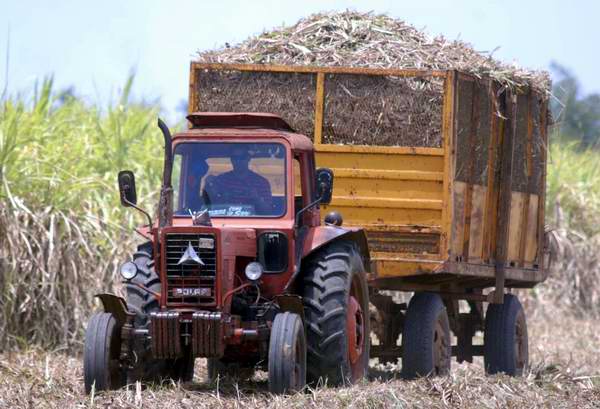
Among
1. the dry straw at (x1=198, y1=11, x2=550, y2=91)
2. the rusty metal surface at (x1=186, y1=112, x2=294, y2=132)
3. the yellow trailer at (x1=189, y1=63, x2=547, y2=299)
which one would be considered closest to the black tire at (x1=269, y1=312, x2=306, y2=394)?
→ the rusty metal surface at (x1=186, y1=112, x2=294, y2=132)

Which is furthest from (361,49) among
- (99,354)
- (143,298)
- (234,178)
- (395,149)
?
(99,354)

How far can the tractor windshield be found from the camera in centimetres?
1013

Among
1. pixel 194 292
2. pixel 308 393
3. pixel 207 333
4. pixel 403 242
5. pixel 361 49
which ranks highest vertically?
pixel 361 49

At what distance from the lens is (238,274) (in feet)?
32.3

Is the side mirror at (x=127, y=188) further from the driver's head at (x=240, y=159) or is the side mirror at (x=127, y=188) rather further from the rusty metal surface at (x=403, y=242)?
the rusty metal surface at (x=403, y=242)

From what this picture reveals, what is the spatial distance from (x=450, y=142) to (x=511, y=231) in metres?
2.18

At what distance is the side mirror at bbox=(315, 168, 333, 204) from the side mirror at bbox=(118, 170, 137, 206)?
1452mm

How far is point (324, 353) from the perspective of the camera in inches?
Answer: 391

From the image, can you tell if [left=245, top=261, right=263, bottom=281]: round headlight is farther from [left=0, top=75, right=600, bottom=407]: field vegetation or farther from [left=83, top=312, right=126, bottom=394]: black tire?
[left=83, top=312, right=126, bottom=394]: black tire

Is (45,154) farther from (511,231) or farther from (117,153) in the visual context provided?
(511,231)

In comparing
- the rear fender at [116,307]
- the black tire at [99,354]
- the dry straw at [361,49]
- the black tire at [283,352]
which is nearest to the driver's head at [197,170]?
the rear fender at [116,307]

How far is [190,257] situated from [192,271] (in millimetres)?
141

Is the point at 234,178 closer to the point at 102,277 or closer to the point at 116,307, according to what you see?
the point at 116,307

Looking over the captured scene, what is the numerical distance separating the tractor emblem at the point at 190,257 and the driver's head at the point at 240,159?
986 mm
